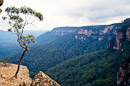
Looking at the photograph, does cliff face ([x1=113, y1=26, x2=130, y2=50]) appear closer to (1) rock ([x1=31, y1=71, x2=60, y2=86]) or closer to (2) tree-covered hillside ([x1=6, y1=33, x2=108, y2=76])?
(2) tree-covered hillside ([x1=6, y1=33, x2=108, y2=76])

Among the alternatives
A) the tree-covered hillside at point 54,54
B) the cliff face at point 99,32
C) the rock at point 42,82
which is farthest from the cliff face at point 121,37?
the rock at point 42,82

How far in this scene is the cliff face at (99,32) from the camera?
506ft

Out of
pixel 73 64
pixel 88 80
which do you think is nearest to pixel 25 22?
pixel 88 80

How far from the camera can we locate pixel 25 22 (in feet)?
57.0

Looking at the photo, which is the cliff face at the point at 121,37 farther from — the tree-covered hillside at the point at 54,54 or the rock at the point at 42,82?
the rock at the point at 42,82

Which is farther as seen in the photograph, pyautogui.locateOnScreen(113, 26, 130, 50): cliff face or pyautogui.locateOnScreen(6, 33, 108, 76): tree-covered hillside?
pyautogui.locateOnScreen(6, 33, 108, 76): tree-covered hillside

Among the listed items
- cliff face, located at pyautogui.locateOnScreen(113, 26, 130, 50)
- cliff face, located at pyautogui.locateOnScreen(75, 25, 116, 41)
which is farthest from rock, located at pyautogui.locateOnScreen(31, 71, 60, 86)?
cliff face, located at pyautogui.locateOnScreen(75, 25, 116, 41)

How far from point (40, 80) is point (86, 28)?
188 m

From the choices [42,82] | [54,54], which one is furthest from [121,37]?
[54,54]

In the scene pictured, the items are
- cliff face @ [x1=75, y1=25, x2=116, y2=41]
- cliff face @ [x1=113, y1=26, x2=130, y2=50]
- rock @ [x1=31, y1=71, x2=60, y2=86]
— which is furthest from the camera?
cliff face @ [x1=75, y1=25, x2=116, y2=41]

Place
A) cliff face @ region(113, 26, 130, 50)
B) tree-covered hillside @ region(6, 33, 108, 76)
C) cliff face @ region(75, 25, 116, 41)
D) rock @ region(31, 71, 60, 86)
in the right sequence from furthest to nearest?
cliff face @ region(75, 25, 116, 41), tree-covered hillside @ region(6, 33, 108, 76), cliff face @ region(113, 26, 130, 50), rock @ region(31, 71, 60, 86)

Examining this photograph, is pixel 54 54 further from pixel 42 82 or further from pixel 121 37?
pixel 42 82

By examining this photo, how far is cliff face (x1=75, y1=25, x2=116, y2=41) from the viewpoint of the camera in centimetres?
15427

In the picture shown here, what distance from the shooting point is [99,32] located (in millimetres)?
176125
